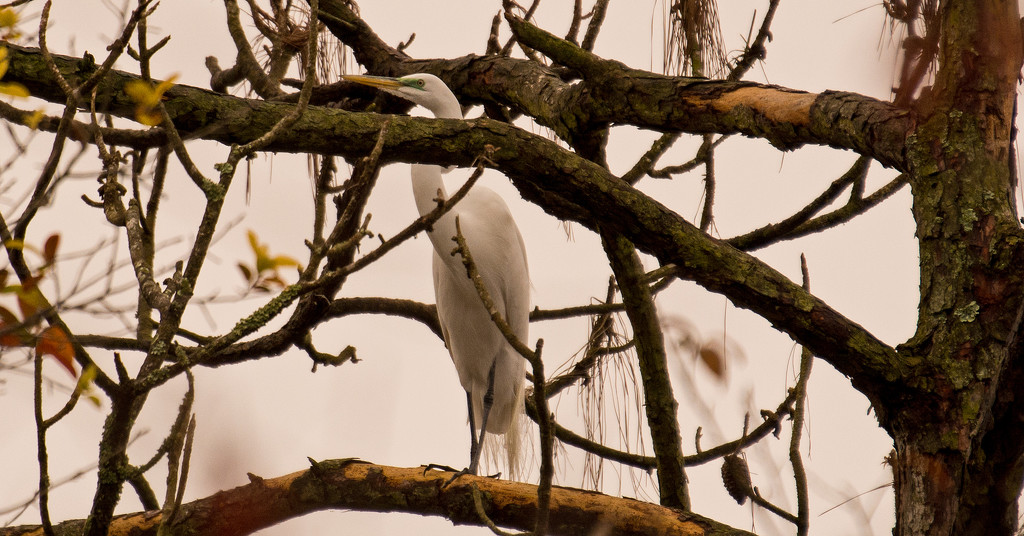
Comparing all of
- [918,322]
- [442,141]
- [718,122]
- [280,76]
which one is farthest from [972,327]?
[280,76]

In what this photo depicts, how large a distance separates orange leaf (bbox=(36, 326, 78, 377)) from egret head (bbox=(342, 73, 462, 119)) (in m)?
1.59

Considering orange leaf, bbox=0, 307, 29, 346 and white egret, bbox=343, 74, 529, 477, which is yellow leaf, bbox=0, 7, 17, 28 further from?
white egret, bbox=343, 74, 529, 477

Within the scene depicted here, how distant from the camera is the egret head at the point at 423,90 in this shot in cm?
262

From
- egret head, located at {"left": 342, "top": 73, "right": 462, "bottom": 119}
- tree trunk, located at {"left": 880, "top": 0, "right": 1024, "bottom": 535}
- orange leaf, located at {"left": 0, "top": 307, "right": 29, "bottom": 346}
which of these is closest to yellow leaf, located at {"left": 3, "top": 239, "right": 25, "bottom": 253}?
orange leaf, located at {"left": 0, "top": 307, "right": 29, "bottom": 346}

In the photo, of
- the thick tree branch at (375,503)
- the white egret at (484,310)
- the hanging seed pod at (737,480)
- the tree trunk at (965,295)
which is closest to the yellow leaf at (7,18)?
the thick tree branch at (375,503)

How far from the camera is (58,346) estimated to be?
1163 millimetres

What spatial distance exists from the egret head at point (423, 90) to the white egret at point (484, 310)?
1.54 feet

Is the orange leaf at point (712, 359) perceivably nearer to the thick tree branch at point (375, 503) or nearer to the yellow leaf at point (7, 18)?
the thick tree branch at point (375, 503)

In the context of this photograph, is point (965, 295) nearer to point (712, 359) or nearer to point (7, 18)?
point (712, 359)

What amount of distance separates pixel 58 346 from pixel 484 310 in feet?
7.54

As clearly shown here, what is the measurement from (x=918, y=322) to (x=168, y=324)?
1267 millimetres

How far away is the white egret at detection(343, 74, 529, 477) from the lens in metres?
3.35

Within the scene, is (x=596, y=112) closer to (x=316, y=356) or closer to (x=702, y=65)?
(x=702, y=65)

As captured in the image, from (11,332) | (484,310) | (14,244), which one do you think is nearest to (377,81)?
(484,310)
